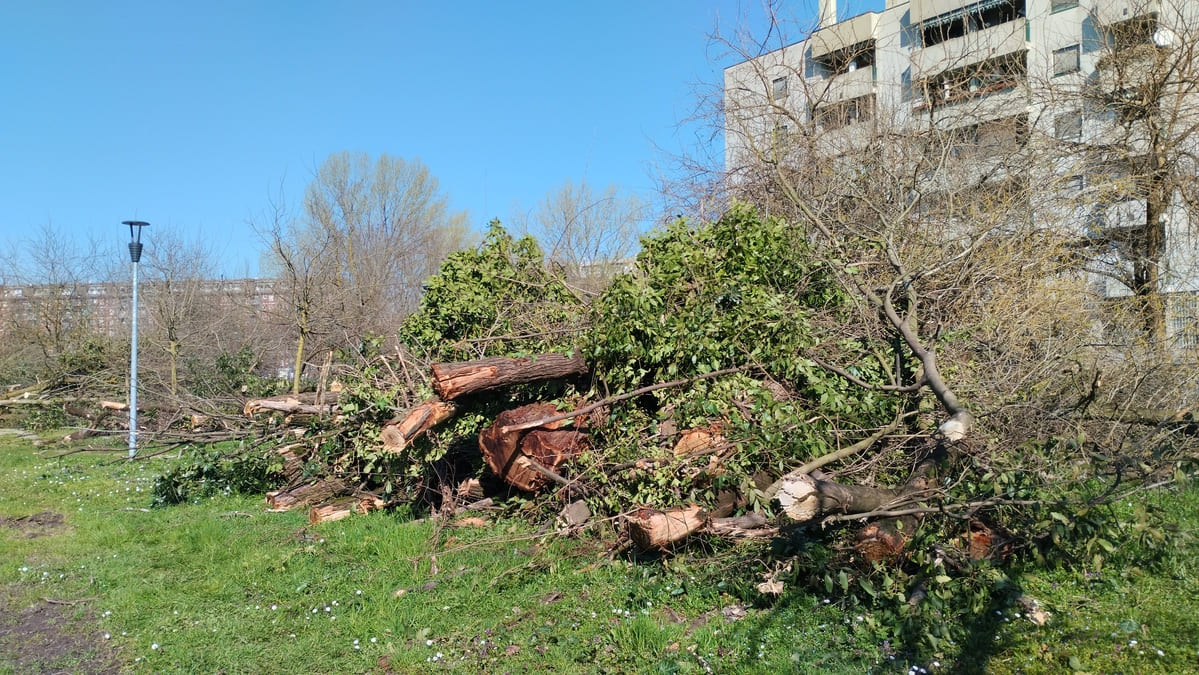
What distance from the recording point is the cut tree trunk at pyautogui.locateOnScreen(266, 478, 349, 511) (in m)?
7.46

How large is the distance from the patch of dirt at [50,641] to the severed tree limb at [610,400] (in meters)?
2.89

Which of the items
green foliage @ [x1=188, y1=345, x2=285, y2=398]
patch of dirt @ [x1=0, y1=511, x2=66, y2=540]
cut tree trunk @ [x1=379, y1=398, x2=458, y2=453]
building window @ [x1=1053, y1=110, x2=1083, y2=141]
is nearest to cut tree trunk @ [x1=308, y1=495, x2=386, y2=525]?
cut tree trunk @ [x1=379, y1=398, x2=458, y2=453]

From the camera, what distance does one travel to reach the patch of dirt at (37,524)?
22.6 feet

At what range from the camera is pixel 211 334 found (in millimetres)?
17094

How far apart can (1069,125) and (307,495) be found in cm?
1123

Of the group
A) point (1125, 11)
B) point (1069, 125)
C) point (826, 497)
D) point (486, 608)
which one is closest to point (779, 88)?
point (1069, 125)

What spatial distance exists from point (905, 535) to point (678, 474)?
1606 mm

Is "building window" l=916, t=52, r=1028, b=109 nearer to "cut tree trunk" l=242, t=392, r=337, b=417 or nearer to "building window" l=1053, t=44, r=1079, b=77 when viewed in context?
"building window" l=1053, t=44, r=1079, b=77

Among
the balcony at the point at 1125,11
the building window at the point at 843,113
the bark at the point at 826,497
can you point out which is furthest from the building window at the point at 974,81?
the bark at the point at 826,497

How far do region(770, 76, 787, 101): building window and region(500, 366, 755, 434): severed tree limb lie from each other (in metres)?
6.73

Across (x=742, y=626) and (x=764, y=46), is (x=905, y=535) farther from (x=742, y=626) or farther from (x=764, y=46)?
(x=764, y=46)

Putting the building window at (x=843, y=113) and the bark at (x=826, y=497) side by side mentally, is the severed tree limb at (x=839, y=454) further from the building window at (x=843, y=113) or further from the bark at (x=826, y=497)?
the building window at (x=843, y=113)

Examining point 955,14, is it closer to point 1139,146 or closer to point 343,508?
point 1139,146

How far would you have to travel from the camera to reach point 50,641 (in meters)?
4.26
